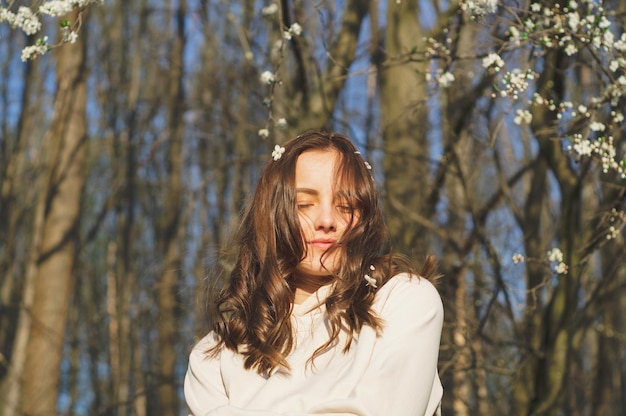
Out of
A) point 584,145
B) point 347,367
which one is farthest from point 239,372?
Answer: point 584,145

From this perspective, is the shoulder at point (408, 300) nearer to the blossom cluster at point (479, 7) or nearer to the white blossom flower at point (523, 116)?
the blossom cluster at point (479, 7)

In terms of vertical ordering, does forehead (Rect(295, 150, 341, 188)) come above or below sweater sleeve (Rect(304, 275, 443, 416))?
above

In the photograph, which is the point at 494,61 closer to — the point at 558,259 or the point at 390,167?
the point at 558,259

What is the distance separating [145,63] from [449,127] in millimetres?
10932

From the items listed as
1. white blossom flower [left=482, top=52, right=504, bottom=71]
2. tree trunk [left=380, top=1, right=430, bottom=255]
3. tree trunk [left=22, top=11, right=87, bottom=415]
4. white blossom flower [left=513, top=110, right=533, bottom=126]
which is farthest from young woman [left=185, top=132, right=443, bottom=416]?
tree trunk [left=22, top=11, right=87, bottom=415]

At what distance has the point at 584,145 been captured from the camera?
3986 mm

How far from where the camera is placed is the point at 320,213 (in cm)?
277

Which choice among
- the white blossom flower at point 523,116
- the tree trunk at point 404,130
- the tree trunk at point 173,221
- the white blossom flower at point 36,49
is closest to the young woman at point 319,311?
the white blossom flower at point 36,49

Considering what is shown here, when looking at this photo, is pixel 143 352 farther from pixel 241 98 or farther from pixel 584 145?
pixel 584 145

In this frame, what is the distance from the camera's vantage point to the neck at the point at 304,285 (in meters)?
2.87

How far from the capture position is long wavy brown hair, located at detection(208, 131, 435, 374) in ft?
8.87

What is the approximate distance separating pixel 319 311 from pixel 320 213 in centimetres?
28

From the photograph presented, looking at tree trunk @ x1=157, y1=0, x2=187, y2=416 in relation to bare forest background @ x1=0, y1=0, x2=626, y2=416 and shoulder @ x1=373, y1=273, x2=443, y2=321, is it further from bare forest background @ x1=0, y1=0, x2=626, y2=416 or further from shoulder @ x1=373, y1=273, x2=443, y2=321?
shoulder @ x1=373, y1=273, x2=443, y2=321

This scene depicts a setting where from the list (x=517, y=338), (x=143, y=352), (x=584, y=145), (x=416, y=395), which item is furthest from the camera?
(x=143, y=352)
